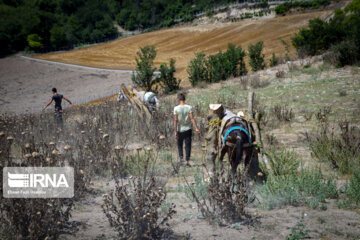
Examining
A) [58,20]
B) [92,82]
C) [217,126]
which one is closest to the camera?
[217,126]

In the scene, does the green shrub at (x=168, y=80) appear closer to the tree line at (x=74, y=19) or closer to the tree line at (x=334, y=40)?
the tree line at (x=334, y=40)

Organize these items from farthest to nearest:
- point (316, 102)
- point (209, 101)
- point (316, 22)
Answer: point (316, 22) < point (209, 101) < point (316, 102)

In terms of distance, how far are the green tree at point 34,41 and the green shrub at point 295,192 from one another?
227 ft

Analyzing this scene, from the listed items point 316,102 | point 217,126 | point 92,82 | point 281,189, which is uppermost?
point 92,82

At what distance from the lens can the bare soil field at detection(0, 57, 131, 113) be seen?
87.6ft

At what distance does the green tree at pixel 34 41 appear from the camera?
2553 inches

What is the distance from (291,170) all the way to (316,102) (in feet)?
22.8

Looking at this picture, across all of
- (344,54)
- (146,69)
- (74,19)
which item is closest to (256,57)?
(344,54)

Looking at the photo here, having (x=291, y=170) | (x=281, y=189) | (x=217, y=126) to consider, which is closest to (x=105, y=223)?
(x=217, y=126)

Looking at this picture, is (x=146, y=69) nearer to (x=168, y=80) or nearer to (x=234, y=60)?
(x=168, y=80)

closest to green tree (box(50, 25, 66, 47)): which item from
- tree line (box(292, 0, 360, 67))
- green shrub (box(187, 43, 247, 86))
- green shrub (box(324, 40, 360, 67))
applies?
green shrub (box(187, 43, 247, 86))

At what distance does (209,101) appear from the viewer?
14.5m

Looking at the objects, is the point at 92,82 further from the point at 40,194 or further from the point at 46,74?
the point at 40,194

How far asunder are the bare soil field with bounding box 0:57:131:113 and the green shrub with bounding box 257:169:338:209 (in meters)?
20.9
